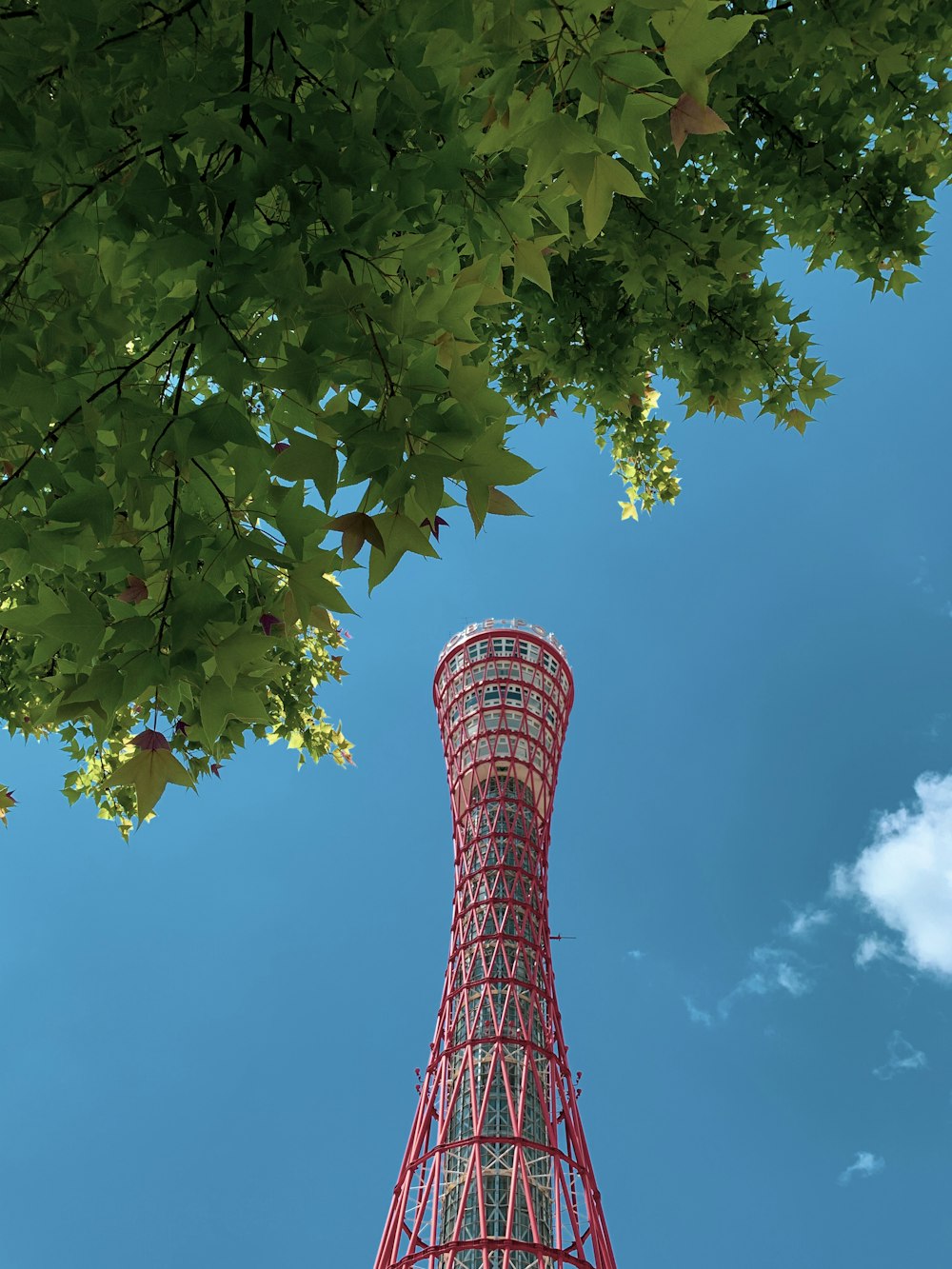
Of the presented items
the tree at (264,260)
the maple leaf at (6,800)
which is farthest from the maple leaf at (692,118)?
the maple leaf at (6,800)

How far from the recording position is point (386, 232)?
1.69 metres

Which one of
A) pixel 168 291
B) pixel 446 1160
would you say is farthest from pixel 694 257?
pixel 446 1160

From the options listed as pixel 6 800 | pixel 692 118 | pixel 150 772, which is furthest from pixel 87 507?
pixel 6 800

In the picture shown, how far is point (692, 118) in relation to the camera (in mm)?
1524

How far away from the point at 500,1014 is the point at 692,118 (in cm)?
2004

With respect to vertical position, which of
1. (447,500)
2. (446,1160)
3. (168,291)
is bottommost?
(447,500)

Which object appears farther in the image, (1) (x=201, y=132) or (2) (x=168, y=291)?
(2) (x=168, y=291)

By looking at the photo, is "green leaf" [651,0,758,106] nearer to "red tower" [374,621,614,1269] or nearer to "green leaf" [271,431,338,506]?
"green leaf" [271,431,338,506]

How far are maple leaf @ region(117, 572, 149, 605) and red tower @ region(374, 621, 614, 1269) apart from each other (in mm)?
16608

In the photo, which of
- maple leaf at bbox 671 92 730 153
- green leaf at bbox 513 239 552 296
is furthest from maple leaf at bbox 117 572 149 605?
maple leaf at bbox 671 92 730 153

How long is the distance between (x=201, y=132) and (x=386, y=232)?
359mm

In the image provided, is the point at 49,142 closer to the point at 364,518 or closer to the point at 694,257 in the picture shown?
the point at 364,518

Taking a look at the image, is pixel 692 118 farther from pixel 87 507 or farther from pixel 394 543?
pixel 87 507

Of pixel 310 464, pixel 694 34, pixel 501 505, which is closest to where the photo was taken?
pixel 694 34
